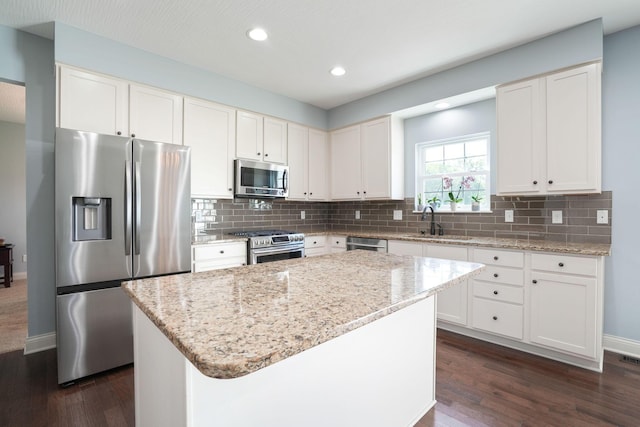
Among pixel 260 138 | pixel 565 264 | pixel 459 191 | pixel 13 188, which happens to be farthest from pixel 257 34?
pixel 13 188

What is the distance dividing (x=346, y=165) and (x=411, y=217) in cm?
114

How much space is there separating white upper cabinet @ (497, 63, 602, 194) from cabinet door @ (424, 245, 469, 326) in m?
0.70

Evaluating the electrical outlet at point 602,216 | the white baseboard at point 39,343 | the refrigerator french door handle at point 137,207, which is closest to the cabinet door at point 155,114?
the refrigerator french door handle at point 137,207

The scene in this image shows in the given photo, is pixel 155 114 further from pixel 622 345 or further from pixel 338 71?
pixel 622 345

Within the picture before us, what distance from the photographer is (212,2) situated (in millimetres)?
2156

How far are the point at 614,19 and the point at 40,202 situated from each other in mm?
4926

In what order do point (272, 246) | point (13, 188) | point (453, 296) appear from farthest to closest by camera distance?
point (13, 188), point (272, 246), point (453, 296)

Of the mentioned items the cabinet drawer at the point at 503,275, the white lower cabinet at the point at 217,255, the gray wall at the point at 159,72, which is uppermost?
the gray wall at the point at 159,72

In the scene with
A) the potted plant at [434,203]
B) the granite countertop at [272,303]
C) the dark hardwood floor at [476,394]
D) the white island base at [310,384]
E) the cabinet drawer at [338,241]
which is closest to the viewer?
the granite countertop at [272,303]

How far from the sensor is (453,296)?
3006 mm

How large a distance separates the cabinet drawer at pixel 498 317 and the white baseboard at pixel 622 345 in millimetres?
737

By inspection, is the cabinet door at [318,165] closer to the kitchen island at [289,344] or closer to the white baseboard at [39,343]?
the kitchen island at [289,344]

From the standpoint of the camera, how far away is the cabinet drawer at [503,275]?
260 centimetres

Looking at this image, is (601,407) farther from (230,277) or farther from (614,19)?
(614,19)
